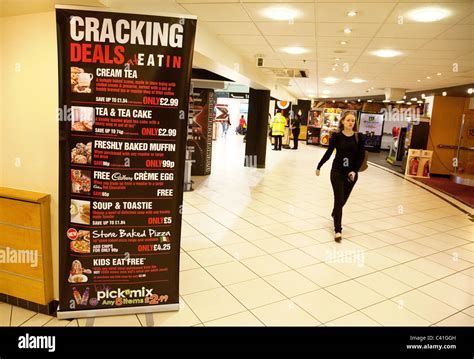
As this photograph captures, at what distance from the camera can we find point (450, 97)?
11.4m

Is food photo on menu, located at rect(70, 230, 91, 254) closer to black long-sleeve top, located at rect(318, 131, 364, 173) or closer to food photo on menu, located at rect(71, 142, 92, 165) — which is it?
food photo on menu, located at rect(71, 142, 92, 165)

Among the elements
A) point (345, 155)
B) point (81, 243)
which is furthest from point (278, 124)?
point (81, 243)

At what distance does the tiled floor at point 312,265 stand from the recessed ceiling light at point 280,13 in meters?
2.92

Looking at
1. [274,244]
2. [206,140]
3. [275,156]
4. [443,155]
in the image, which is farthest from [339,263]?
[275,156]

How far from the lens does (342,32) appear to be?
5102mm

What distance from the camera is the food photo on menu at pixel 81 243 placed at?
8.84 ft

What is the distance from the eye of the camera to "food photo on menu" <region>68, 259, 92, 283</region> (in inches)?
107

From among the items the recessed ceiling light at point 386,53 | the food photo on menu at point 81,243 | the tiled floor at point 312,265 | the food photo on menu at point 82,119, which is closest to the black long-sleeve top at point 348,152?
the tiled floor at point 312,265

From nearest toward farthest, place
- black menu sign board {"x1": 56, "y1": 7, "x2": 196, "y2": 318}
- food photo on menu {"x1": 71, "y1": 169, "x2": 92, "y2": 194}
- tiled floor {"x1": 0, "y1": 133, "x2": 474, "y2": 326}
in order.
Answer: black menu sign board {"x1": 56, "y1": 7, "x2": 196, "y2": 318}, food photo on menu {"x1": 71, "y1": 169, "x2": 92, "y2": 194}, tiled floor {"x1": 0, "y1": 133, "x2": 474, "y2": 326}

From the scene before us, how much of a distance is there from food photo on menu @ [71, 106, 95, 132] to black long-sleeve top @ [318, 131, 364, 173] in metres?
3.25

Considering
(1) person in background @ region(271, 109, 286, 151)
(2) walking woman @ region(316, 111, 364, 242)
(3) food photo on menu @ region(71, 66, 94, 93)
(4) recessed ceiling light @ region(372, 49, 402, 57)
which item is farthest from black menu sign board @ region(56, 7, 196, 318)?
(1) person in background @ region(271, 109, 286, 151)

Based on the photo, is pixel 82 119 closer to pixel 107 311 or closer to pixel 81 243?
pixel 81 243
